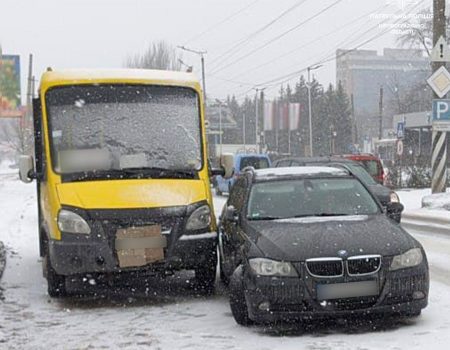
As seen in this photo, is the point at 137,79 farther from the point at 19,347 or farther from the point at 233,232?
the point at 19,347

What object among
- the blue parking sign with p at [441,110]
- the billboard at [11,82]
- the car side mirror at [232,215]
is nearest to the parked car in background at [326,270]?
the car side mirror at [232,215]

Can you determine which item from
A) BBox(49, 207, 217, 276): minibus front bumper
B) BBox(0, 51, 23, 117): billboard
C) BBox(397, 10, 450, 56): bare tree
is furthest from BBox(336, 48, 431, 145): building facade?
BBox(49, 207, 217, 276): minibus front bumper

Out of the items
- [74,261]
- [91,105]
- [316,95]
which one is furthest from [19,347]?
[316,95]

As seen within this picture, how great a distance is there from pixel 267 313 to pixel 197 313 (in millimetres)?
1478

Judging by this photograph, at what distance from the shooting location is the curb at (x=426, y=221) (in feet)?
53.6

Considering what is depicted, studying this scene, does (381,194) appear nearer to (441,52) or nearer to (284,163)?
(284,163)

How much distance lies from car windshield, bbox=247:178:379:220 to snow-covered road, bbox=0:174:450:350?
3.82 feet

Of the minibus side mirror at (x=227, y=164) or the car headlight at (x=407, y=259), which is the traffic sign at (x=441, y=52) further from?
the car headlight at (x=407, y=259)

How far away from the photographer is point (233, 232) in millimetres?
8297

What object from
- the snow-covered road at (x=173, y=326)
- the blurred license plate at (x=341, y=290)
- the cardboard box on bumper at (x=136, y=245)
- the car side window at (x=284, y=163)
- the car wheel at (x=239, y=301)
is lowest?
the snow-covered road at (x=173, y=326)

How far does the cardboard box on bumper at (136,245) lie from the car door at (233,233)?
2.80ft

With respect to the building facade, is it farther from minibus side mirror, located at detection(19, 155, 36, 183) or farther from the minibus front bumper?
the minibus front bumper

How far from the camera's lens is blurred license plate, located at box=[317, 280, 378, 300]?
6.50 m

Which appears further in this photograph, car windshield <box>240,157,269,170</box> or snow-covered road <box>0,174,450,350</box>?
car windshield <box>240,157,269,170</box>
